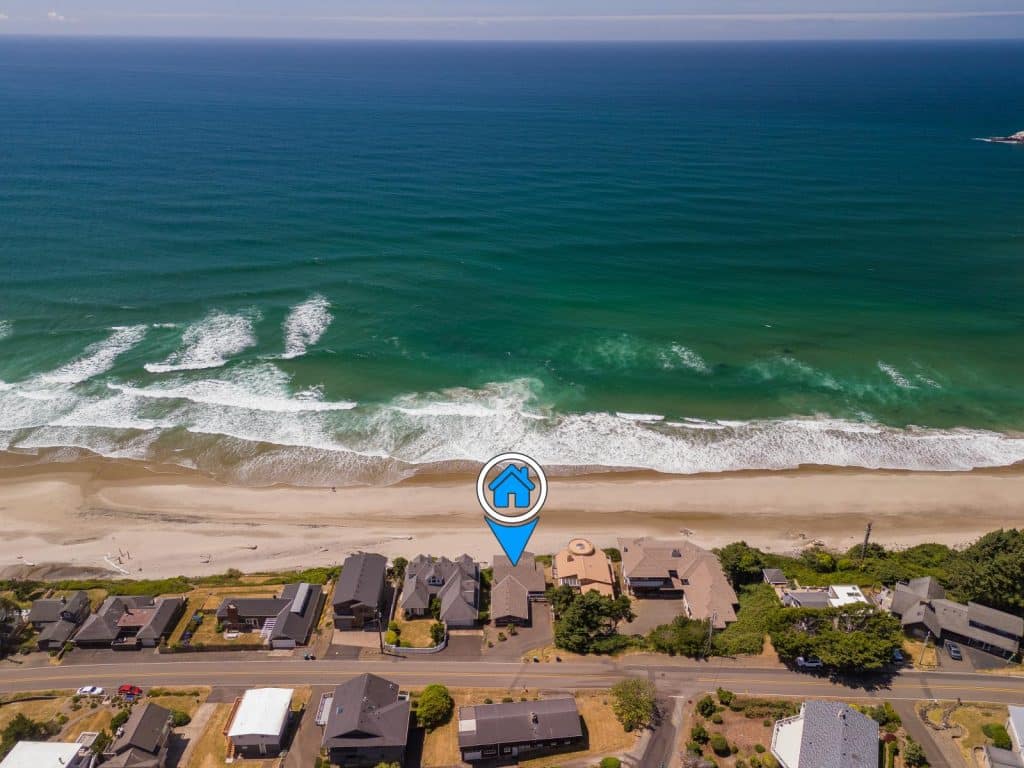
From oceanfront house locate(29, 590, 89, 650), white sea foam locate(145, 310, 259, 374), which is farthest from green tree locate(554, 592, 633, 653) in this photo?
white sea foam locate(145, 310, 259, 374)

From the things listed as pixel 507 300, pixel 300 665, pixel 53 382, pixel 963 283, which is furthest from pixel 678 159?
pixel 300 665

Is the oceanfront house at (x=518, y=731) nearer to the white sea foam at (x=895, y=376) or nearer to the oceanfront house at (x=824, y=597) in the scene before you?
the oceanfront house at (x=824, y=597)

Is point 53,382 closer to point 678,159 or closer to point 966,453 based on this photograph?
point 966,453

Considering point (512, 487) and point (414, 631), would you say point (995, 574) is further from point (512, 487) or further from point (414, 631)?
point (414, 631)

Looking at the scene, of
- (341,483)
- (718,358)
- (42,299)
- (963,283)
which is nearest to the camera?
(341,483)

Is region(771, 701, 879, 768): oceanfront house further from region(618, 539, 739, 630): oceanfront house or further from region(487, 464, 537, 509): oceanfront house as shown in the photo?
region(487, 464, 537, 509): oceanfront house

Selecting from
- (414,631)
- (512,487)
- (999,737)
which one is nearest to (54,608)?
(414,631)
